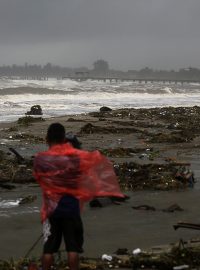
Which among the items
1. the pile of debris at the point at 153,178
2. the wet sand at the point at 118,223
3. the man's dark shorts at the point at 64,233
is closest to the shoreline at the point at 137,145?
the pile of debris at the point at 153,178

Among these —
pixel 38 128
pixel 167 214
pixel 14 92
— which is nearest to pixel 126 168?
pixel 167 214

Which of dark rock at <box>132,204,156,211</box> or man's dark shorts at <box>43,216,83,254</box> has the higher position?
man's dark shorts at <box>43,216,83,254</box>

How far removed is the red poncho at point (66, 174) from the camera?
450cm

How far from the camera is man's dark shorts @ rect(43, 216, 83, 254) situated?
4.48 meters

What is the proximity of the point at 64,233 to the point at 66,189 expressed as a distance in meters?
0.40

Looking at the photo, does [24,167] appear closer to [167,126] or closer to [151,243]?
[151,243]

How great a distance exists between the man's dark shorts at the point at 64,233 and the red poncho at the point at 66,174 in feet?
0.35

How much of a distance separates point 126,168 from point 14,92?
48.0m

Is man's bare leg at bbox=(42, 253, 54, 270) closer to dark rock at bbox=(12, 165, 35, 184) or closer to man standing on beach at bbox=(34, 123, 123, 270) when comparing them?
man standing on beach at bbox=(34, 123, 123, 270)

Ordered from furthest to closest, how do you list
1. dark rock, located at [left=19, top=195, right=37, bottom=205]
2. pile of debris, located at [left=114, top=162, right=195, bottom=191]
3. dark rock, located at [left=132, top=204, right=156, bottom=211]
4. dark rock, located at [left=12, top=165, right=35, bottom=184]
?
dark rock, located at [left=12, top=165, right=35, bottom=184] < pile of debris, located at [left=114, top=162, right=195, bottom=191] < dark rock, located at [left=19, top=195, right=37, bottom=205] < dark rock, located at [left=132, top=204, right=156, bottom=211]

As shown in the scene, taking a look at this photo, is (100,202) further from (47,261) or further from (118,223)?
(47,261)

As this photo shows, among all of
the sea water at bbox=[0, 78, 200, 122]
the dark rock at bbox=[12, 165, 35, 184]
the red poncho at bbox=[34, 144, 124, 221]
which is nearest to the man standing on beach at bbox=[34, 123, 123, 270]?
the red poncho at bbox=[34, 144, 124, 221]

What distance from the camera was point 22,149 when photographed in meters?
14.3

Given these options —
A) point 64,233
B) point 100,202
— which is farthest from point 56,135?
point 100,202
